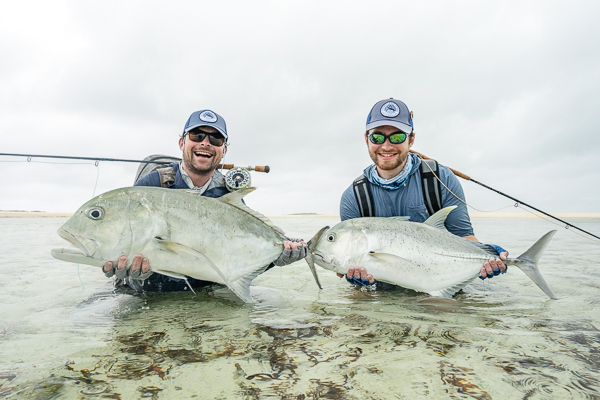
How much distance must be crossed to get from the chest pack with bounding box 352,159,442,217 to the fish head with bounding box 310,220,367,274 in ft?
3.02

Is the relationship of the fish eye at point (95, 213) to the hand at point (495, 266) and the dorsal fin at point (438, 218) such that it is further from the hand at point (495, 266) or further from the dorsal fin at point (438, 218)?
the hand at point (495, 266)

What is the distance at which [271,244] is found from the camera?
10.3ft

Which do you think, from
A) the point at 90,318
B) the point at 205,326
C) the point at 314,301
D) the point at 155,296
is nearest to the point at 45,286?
the point at 155,296

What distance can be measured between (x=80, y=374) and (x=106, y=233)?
113 centimetres

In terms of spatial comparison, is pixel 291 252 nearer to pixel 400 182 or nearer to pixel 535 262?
pixel 400 182

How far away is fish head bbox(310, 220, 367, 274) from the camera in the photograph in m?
3.34

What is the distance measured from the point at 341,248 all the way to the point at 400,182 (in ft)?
4.52

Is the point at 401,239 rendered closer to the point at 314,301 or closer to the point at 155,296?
the point at 314,301

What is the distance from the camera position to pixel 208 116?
4.07 meters

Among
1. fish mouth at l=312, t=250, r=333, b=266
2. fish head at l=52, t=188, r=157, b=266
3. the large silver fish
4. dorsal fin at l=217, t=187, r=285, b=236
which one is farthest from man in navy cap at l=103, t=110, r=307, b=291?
fish mouth at l=312, t=250, r=333, b=266

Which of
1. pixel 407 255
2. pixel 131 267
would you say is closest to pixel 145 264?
pixel 131 267

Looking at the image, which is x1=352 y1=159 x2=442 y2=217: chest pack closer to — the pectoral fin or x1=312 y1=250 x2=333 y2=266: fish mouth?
x1=312 y1=250 x2=333 y2=266: fish mouth

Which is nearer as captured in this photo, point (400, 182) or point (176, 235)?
point (176, 235)

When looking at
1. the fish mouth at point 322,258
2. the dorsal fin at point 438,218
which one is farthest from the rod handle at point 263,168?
the dorsal fin at point 438,218
